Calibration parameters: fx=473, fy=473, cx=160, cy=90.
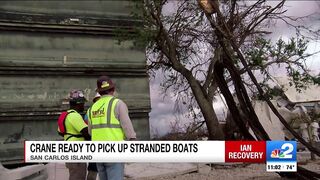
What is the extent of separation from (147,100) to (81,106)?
2169mm

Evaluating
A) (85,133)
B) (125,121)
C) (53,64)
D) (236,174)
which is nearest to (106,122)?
(125,121)

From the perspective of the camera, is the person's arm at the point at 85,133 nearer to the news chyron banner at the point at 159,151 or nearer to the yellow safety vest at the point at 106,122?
the news chyron banner at the point at 159,151

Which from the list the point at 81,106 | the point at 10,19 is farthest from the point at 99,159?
the point at 10,19

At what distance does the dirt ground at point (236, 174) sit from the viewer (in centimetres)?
812

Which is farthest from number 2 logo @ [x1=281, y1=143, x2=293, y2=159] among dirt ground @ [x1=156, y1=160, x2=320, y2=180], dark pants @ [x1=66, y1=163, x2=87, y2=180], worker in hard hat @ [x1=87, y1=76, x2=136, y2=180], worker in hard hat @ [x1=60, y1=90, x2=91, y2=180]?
dark pants @ [x1=66, y1=163, x2=87, y2=180]

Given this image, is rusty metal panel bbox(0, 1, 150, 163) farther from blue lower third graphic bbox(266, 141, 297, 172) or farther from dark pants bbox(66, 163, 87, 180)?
blue lower third graphic bbox(266, 141, 297, 172)

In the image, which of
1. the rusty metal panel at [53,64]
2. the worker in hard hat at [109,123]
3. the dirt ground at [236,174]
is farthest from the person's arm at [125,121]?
the dirt ground at [236,174]

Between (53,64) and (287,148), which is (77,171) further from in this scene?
(287,148)

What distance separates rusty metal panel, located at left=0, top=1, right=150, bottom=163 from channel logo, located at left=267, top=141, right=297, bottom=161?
2.96 metres

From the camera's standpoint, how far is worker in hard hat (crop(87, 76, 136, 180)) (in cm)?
479

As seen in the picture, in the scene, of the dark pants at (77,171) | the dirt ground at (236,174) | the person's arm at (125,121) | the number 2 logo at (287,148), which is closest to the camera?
the person's arm at (125,121)

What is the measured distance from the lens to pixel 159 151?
5.13m

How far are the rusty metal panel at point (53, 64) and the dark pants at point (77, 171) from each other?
162 centimetres

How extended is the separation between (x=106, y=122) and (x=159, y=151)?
70 centimetres
